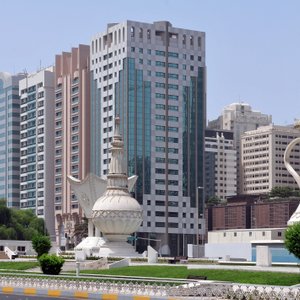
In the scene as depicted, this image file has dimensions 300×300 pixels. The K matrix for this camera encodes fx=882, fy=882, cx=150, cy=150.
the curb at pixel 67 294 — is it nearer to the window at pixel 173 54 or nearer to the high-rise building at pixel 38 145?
the window at pixel 173 54

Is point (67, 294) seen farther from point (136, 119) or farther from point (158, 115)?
point (158, 115)

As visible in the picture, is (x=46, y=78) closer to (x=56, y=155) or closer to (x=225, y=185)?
(x=56, y=155)

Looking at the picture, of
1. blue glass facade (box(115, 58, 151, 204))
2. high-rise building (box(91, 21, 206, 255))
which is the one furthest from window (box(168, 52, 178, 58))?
blue glass facade (box(115, 58, 151, 204))

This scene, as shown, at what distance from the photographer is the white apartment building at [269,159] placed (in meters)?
189

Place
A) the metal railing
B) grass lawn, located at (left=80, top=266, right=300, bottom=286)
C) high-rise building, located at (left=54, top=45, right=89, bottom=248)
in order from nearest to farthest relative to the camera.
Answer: the metal railing
grass lawn, located at (left=80, top=266, right=300, bottom=286)
high-rise building, located at (left=54, top=45, right=89, bottom=248)

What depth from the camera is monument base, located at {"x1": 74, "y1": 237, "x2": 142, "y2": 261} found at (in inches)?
2804

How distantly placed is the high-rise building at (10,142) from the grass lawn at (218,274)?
382ft

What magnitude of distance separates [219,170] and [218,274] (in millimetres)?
148695

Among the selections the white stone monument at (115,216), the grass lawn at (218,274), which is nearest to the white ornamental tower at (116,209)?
the white stone monument at (115,216)

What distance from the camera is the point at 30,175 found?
541ft

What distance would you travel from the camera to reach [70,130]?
154 metres

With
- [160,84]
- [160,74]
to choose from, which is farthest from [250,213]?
[160,74]

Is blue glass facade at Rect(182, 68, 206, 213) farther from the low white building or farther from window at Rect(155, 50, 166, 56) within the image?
the low white building

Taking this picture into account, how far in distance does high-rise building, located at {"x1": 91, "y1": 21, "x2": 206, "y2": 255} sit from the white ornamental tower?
6572 cm
